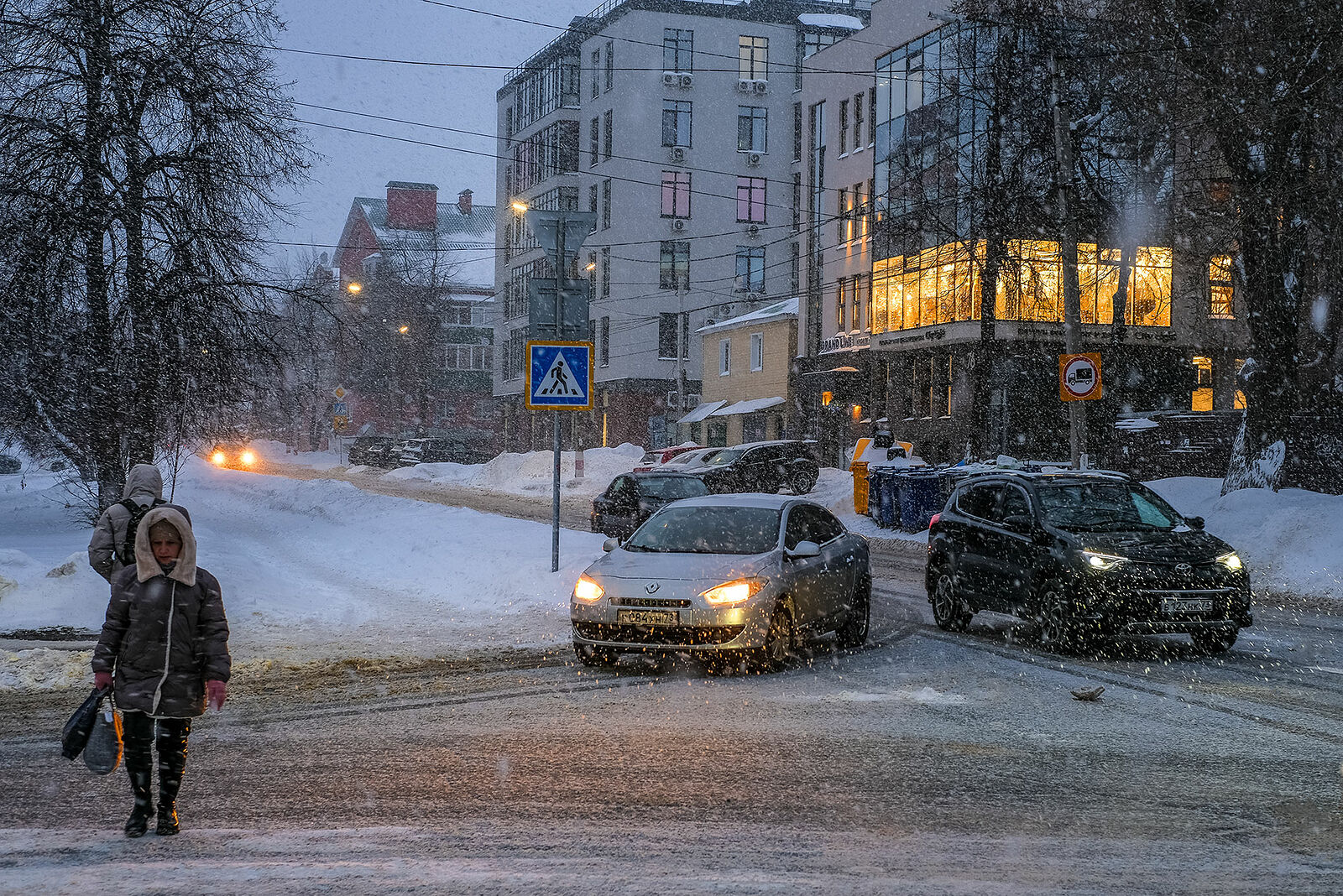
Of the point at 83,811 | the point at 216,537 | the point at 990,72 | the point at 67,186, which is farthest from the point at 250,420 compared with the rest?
the point at 990,72

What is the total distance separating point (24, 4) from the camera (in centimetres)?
1552

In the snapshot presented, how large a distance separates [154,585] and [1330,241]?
20.2m

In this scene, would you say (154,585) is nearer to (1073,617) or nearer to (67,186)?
(1073,617)

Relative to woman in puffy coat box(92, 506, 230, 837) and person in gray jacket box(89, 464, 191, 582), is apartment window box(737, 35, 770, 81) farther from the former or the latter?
woman in puffy coat box(92, 506, 230, 837)

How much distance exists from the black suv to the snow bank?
599 cm

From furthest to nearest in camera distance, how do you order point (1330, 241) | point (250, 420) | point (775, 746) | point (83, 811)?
point (1330, 241) → point (250, 420) → point (775, 746) → point (83, 811)

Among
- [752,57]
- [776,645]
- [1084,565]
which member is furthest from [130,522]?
[752,57]

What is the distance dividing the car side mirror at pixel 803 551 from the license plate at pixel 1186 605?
9.56 feet

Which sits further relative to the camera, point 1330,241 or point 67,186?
point 1330,241

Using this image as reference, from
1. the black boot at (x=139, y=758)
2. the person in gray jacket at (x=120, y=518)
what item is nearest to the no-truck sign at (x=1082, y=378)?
the person in gray jacket at (x=120, y=518)

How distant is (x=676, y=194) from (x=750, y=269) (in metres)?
5.37

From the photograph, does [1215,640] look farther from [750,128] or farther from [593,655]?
[750,128]

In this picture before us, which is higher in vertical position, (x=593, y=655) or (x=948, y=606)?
(x=948, y=606)

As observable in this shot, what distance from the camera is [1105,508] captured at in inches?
499
